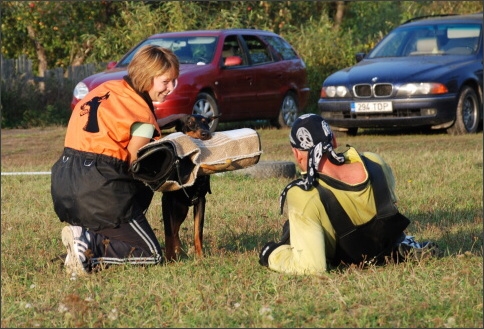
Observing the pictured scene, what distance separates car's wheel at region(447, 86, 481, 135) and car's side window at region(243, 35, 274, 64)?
3959 mm

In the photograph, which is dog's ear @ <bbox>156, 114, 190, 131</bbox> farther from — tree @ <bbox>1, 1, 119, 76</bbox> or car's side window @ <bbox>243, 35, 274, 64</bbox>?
tree @ <bbox>1, 1, 119, 76</bbox>

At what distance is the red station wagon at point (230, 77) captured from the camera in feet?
52.4

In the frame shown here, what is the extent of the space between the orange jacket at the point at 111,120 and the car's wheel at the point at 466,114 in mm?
9908

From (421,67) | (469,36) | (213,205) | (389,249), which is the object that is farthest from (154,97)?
(469,36)

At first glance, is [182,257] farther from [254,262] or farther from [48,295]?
[48,295]

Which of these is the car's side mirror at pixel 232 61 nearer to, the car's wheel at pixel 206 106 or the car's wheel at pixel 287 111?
the car's wheel at pixel 206 106

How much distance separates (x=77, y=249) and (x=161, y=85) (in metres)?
1.11

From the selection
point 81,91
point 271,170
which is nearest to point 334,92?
point 81,91

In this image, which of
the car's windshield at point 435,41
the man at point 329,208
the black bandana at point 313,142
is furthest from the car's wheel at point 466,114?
the black bandana at point 313,142

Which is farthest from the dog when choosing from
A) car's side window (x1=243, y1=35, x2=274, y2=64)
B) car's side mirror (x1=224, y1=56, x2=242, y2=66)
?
car's side window (x1=243, y1=35, x2=274, y2=64)

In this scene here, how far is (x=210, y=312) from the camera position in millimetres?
5090

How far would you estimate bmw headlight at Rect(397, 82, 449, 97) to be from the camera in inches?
597

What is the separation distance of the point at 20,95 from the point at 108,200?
567 inches

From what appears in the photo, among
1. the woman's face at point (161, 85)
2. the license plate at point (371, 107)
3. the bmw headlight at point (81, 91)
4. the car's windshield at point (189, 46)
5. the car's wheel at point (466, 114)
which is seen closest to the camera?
the woman's face at point (161, 85)
